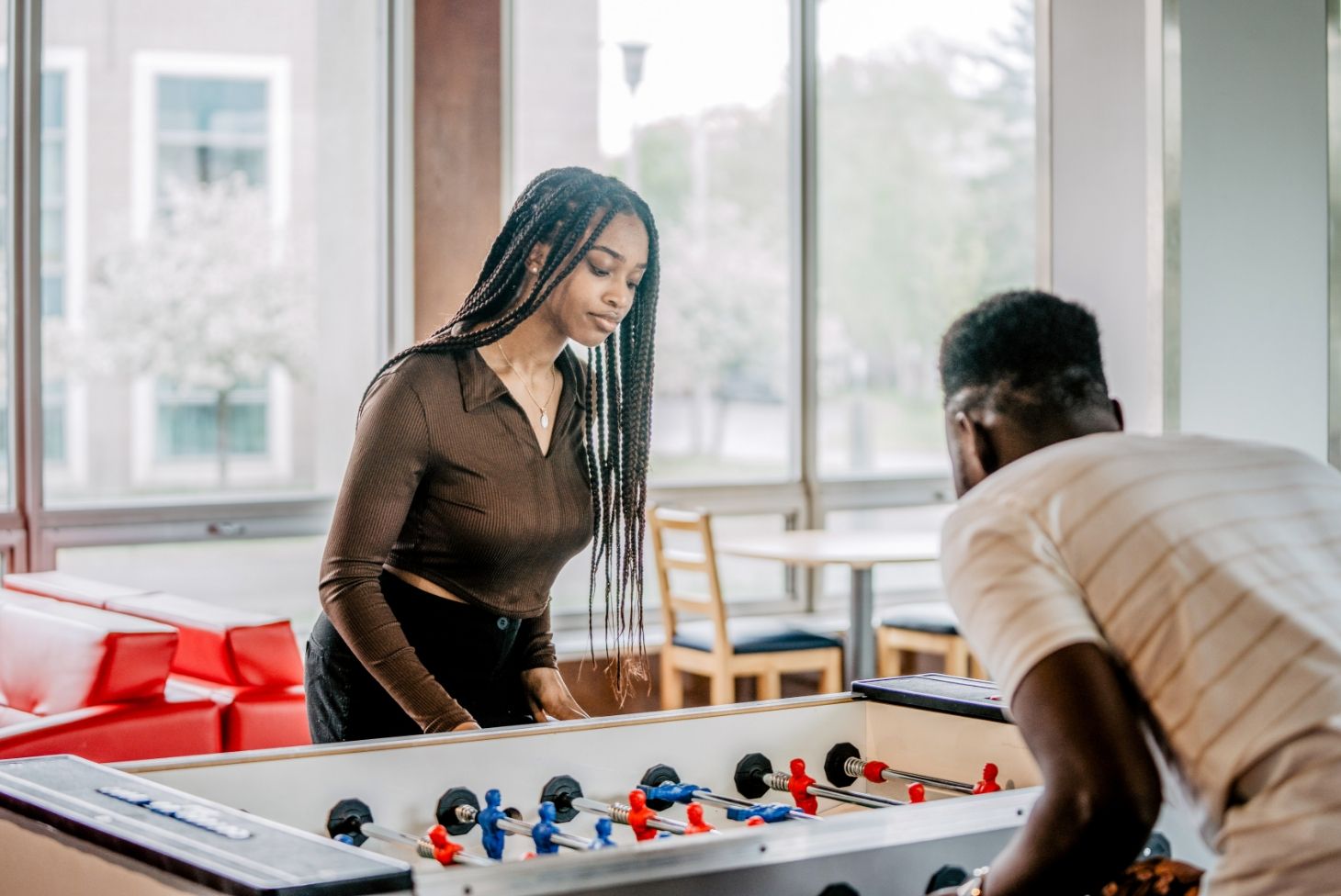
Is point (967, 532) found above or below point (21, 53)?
below

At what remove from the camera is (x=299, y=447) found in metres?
5.38

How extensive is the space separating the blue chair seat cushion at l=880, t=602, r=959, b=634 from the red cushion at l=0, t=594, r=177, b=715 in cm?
286

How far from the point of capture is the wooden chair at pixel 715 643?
503 centimetres

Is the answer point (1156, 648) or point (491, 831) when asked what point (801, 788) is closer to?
point (491, 831)

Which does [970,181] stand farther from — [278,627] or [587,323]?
[587,323]

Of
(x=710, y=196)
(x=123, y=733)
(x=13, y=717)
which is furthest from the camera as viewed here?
(x=710, y=196)

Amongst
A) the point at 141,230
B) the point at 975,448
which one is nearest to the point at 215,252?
the point at 141,230

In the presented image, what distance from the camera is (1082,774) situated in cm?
123

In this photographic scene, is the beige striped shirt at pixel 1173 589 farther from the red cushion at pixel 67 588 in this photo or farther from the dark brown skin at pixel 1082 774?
the red cushion at pixel 67 588

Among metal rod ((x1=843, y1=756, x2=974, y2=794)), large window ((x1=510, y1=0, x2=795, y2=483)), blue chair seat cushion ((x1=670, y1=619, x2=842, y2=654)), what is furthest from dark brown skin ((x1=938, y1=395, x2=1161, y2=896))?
large window ((x1=510, y1=0, x2=795, y2=483))

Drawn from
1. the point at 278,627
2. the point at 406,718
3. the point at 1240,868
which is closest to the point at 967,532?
the point at 1240,868

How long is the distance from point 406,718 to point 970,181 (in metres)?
5.02

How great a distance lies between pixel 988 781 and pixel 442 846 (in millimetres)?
797

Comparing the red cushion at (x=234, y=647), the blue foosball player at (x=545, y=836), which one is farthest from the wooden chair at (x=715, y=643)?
the blue foosball player at (x=545, y=836)
